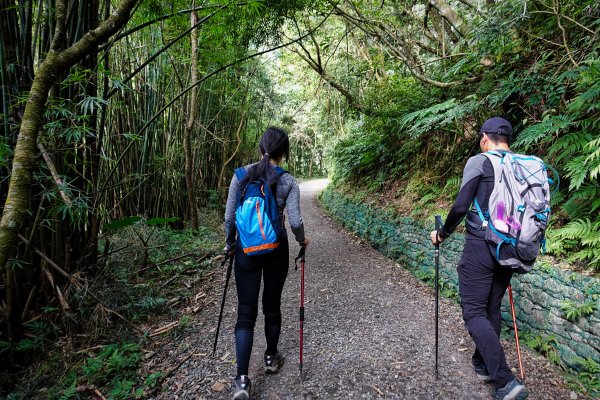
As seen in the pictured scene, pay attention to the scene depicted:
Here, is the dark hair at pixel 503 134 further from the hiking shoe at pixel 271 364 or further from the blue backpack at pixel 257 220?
the hiking shoe at pixel 271 364

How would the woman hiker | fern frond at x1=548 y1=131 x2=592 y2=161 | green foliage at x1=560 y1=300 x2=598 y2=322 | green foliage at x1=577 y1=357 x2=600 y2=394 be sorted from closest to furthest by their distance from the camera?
the woman hiker → green foliage at x1=577 y1=357 x2=600 y2=394 → green foliage at x1=560 y1=300 x2=598 y2=322 → fern frond at x1=548 y1=131 x2=592 y2=161

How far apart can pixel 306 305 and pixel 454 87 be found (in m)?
4.36

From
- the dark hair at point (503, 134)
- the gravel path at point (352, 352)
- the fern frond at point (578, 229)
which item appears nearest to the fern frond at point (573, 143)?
the fern frond at point (578, 229)

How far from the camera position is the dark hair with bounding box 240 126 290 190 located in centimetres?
208

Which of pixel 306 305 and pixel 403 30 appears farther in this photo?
pixel 403 30

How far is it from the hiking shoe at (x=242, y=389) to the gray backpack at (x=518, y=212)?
1875 mm

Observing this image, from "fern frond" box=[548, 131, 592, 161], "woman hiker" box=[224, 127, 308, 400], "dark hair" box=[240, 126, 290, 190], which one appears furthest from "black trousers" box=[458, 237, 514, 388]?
"fern frond" box=[548, 131, 592, 161]

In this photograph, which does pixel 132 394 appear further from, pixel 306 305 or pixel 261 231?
pixel 306 305

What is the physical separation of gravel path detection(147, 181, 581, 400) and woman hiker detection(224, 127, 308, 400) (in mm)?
491

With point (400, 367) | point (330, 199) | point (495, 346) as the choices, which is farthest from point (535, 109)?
point (330, 199)

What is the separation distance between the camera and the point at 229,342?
2.98m

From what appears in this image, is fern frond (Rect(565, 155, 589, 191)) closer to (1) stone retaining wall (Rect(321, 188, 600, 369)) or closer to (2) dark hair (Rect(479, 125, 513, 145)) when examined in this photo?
(1) stone retaining wall (Rect(321, 188, 600, 369))

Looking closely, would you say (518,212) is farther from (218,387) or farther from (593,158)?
(218,387)

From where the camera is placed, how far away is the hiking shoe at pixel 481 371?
2.28 meters
